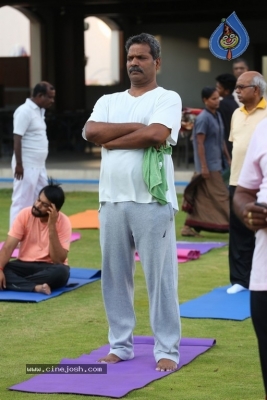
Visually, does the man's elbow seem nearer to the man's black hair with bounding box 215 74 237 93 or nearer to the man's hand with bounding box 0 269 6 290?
the man's hand with bounding box 0 269 6 290

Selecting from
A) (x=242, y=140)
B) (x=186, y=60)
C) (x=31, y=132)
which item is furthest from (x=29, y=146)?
(x=186, y=60)

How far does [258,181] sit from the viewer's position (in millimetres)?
3223

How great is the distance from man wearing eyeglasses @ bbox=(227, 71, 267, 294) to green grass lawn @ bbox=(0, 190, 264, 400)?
14.6 inches

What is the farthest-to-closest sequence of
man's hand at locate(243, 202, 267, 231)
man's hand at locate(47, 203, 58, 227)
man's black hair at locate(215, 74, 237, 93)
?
man's black hair at locate(215, 74, 237, 93) < man's hand at locate(47, 203, 58, 227) < man's hand at locate(243, 202, 267, 231)

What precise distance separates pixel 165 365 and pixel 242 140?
2133 millimetres

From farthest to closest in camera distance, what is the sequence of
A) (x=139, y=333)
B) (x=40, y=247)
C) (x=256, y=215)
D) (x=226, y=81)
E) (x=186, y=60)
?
(x=186, y=60)
(x=226, y=81)
(x=40, y=247)
(x=139, y=333)
(x=256, y=215)

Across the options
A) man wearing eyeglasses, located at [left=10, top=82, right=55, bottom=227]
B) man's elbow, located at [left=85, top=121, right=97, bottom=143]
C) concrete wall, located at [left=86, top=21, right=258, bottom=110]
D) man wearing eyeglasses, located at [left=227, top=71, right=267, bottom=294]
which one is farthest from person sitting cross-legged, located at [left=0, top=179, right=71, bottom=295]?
concrete wall, located at [left=86, top=21, right=258, bottom=110]

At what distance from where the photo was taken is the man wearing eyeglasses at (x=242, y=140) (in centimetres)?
628

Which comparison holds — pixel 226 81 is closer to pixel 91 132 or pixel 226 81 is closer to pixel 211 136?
pixel 211 136

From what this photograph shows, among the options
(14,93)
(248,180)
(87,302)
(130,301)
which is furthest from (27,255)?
(14,93)

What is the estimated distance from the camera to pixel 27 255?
6996 millimetres

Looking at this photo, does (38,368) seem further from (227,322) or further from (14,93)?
(14,93)

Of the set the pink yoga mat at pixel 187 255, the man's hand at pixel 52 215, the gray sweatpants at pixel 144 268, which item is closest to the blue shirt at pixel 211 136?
the pink yoga mat at pixel 187 255

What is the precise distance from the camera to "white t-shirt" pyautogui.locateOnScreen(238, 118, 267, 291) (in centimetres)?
314
